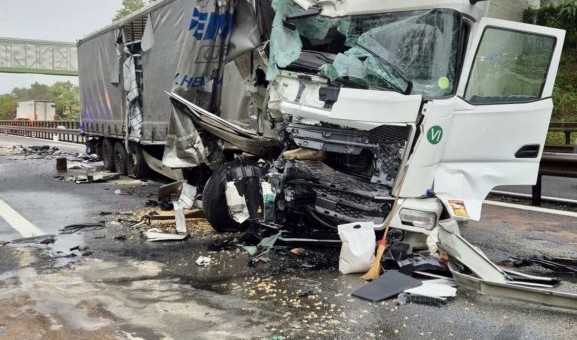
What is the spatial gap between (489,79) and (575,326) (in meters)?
2.43

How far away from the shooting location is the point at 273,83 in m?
5.48

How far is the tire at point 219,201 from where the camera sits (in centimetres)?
618

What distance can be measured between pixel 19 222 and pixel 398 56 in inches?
212

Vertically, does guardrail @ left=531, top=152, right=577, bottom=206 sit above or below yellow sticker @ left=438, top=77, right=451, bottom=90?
below

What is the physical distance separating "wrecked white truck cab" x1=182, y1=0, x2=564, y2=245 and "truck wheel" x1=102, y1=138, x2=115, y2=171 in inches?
343

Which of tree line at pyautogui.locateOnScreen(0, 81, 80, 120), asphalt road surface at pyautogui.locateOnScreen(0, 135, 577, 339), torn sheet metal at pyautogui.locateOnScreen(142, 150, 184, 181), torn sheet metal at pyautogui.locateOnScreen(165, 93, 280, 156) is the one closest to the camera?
asphalt road surface at pyautogui.locateOnScreen(0, 135, 577, 339)

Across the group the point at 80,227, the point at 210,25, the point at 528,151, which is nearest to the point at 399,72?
the point at 528,151

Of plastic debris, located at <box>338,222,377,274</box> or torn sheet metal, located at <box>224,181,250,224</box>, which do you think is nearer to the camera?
plastic debris, located at <box>338,222,377,274</box>

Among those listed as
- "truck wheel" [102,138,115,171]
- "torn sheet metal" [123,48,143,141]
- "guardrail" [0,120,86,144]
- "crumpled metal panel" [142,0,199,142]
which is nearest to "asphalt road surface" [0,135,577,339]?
"crumpled metal panel" [142,0,199,142]

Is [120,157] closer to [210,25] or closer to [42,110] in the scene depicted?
[210,25]

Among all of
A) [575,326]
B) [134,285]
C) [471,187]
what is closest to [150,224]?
[134,285]

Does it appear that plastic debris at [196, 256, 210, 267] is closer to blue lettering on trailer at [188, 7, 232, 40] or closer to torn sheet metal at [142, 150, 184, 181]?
blue lettering on trailer at [188, 7, 232, 40]

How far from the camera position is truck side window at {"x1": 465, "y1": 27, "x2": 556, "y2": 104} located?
5038 mm

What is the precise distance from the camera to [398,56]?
499 cm
